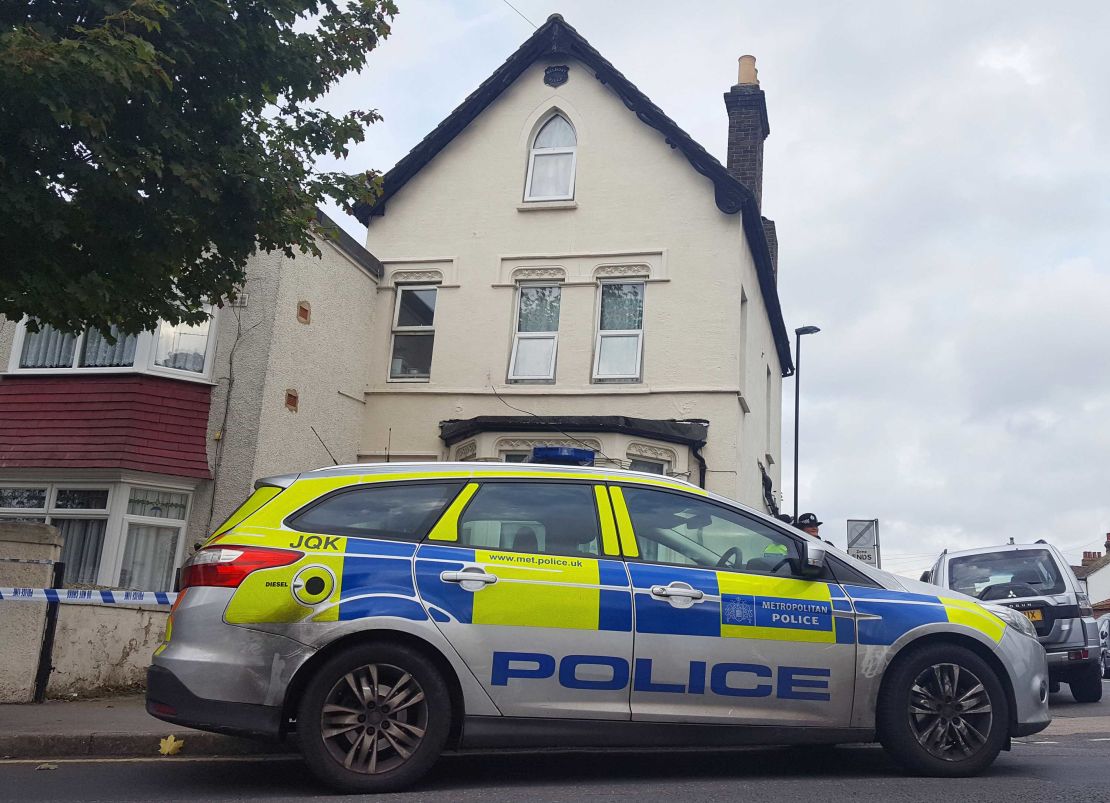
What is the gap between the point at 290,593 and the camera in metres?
5.82

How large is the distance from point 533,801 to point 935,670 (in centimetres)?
238

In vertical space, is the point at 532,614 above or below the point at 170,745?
above

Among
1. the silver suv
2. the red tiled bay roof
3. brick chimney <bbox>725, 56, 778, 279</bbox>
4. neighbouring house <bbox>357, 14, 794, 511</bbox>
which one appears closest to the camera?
the silver suv

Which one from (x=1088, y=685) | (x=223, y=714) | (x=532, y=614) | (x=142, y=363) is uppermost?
(x=142, y=363)

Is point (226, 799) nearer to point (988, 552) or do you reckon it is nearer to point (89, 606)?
point (89, 606)

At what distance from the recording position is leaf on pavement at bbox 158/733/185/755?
295 inches

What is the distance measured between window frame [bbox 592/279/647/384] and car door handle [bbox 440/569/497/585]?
10.5m

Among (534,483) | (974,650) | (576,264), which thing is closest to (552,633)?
(534,483)

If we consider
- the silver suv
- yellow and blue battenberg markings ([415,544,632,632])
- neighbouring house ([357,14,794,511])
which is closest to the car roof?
the silver suv

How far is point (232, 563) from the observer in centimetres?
589

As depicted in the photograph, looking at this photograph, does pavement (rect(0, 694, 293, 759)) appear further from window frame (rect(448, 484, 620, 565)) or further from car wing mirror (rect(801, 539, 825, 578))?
car wing mirror (rect(801, 539, 825, 578))

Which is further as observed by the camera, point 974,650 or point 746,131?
point 746,131

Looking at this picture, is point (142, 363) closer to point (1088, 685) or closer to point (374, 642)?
point (374, 642)

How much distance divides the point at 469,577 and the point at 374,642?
58 cm
